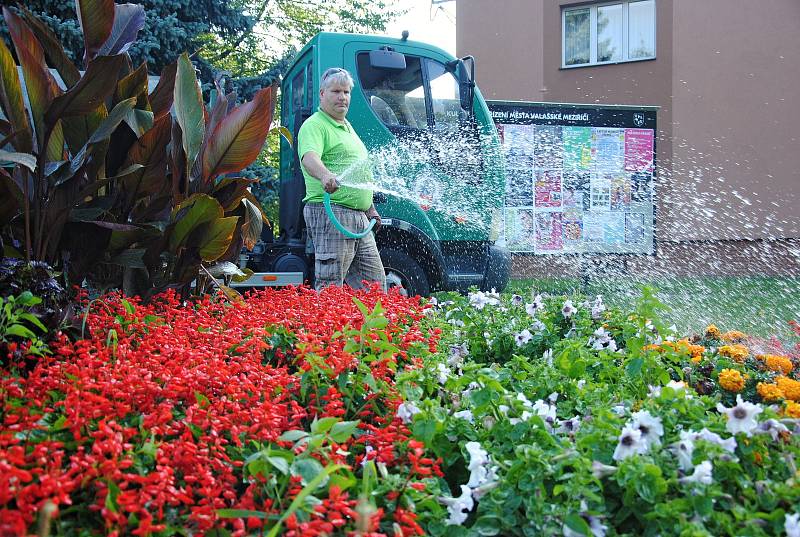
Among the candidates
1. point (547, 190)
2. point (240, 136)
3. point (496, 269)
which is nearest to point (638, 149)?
point (547, 190)

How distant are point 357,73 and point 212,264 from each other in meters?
3.87

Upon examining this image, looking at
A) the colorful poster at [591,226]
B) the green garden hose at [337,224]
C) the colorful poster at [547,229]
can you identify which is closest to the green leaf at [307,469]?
the green garden hose at [337,224]

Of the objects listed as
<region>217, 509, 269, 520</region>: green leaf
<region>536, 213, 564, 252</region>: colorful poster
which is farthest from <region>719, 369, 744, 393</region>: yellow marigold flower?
<region>536, 213, 564, 252</region>: colorful poster

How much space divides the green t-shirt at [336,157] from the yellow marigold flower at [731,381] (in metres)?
2.94

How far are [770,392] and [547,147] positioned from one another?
8.34 metres

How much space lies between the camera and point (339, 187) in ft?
16.8

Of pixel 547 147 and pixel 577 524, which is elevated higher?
pixel 547 147

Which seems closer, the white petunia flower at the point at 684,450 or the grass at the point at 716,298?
the white petunia flower at the point at 684,450

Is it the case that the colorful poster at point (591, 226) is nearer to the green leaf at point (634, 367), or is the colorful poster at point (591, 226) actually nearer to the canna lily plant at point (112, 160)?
the canna lily plant at point (112, 160)

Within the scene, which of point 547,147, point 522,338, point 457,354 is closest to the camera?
point 457,354

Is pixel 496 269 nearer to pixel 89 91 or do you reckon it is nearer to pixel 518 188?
pixel 518 188

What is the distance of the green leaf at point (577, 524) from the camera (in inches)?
62.5

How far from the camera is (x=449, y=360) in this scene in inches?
114

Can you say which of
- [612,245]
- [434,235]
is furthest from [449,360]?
[612,245]
